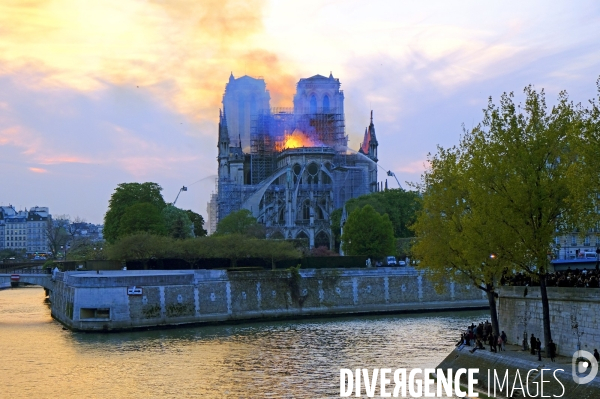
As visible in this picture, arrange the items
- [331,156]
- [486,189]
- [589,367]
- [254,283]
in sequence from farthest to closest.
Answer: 1. [331,156]
2. [254,283]
3. [486,189]
4. [589,367]

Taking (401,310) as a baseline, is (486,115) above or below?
above

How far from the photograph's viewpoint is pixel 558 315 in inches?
1173

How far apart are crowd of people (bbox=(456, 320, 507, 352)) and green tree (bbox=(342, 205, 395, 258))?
40615 mm

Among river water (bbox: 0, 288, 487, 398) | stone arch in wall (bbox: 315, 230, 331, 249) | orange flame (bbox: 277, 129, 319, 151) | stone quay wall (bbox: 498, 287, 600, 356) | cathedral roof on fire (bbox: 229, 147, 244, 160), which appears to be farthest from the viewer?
cathedral roof on fire (bbox: 229, 147, 244, 160)

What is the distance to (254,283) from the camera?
188 feet

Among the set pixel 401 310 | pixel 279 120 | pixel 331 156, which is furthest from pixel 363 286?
pixel 279 120

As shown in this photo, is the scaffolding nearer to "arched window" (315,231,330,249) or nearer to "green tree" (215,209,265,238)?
"arched window" (315,231,330,249)

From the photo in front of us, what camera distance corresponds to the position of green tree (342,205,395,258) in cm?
7569

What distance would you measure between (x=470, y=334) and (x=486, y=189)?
19.9ft

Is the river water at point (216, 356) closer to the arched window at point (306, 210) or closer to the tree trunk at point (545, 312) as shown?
the tree trunk at point (545, 312)

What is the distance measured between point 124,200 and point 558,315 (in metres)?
65.0

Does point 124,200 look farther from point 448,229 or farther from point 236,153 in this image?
point 448,229

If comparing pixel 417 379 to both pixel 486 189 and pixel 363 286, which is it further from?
pixel 363 286

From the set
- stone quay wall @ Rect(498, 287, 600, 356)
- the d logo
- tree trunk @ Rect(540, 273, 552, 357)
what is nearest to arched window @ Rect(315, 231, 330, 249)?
stone quay wall @ Rect(498, 287, 600, 356)
